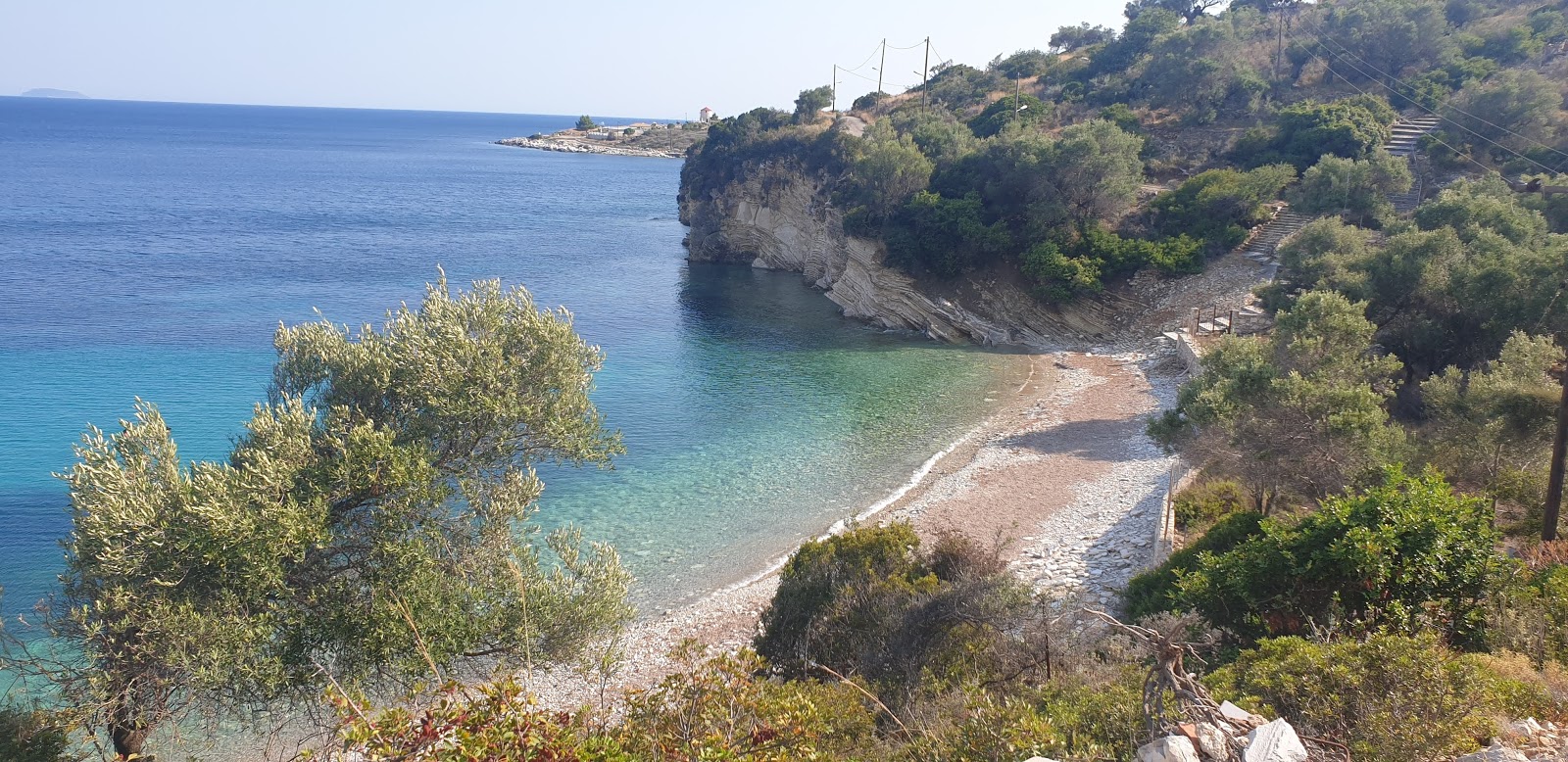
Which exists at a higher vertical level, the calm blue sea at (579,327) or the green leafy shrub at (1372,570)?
the green leafy shrub at (1372,570)

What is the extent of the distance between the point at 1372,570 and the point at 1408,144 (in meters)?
45.3

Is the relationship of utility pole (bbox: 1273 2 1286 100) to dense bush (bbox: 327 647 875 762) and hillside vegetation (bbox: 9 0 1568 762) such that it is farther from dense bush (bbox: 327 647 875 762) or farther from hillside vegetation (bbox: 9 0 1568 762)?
dense bush (bbox: 327 647 875 762)

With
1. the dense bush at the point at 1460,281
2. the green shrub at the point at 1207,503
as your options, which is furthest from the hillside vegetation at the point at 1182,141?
the green shrub at the point at 1207,503

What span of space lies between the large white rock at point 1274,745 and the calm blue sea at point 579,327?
1429 cm

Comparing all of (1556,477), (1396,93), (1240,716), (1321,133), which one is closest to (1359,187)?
(1321,133)

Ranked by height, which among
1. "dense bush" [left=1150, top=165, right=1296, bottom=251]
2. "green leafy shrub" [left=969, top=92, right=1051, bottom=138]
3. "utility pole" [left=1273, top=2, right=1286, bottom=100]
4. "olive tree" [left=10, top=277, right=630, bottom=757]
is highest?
"utility pole" [left=1273, top=2, right=1286, bottom=100]

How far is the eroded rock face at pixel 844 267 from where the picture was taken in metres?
40.9

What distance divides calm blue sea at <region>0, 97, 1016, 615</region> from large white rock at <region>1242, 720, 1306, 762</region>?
1429cm

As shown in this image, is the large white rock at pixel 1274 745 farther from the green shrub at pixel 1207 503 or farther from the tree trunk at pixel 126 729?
the green shrub at pixel 1207 503

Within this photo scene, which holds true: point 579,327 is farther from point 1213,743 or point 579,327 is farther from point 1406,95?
point 1406,95

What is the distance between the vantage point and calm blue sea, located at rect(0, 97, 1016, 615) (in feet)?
74.9

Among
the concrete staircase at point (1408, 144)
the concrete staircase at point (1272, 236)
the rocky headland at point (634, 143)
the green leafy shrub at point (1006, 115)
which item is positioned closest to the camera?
the concrete staircase at point (1272, 236)

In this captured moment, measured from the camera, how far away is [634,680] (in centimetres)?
1602

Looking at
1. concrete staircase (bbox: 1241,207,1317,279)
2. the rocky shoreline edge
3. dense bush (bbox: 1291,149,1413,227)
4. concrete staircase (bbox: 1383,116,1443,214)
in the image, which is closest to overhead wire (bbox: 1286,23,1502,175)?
concrete staircase (bbox: 1383,116,1443,214)
